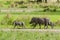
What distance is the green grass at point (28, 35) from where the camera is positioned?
75.0 feet

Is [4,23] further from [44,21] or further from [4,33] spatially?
[4,33]

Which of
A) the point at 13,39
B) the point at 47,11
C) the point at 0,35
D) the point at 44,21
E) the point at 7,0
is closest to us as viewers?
the point at 13,39

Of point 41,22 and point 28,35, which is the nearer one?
point 28,35

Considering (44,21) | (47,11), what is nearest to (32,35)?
(44,21)

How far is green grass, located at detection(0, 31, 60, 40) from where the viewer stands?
22.9m

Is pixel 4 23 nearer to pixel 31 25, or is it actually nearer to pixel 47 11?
pixel 31 25

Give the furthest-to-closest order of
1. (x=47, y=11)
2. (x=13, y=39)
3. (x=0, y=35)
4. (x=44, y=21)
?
(x=47, y=11) < (x=44, y=21) < (x=0, y=35) < (x=13, y=39)

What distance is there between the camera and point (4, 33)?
2466 cm

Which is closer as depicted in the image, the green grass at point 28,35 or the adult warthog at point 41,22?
the green grass at point 28,35

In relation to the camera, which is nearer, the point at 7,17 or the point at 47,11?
the point at 7,17

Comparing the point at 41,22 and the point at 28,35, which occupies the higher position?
the point at 28,35

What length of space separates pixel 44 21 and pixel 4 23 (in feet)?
15.6

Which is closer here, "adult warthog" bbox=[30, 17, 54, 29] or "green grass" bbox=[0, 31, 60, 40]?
"green grass" bbox=[0, 31, 60, 40]

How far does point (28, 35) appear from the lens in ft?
77.7
